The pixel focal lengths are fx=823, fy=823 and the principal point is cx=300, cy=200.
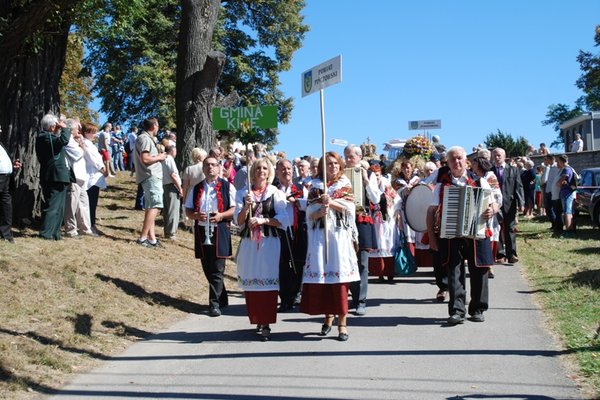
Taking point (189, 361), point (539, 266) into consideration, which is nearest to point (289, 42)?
point (539, 266)

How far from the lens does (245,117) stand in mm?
13625

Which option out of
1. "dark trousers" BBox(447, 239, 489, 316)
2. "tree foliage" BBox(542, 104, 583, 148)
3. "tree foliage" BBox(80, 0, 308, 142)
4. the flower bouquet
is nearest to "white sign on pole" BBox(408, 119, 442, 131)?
the flower bouquet

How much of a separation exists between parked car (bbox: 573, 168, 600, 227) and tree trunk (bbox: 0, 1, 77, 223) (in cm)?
1296

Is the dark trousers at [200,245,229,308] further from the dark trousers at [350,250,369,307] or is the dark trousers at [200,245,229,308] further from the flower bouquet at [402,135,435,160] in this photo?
the flower bouquet at [402,135,435,160]

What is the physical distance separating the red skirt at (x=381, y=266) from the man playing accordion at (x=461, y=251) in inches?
114

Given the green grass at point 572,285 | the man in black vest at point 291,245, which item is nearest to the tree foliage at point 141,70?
the green grass at point 572,285

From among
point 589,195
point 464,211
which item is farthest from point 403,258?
point 589,195

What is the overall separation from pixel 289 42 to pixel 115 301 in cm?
3864

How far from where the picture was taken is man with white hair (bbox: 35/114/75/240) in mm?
11555

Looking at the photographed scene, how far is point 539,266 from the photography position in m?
14.2

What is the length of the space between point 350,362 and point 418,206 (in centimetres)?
391

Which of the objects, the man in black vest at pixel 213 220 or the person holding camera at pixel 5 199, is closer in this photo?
the man in black vest at pixel 213 220

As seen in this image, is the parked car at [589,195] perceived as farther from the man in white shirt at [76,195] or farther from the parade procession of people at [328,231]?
the man in white shirt at [76,195]

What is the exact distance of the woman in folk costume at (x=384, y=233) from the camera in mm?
12125
